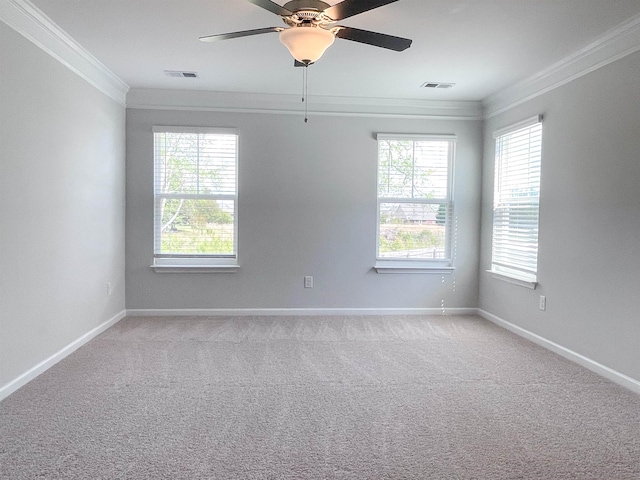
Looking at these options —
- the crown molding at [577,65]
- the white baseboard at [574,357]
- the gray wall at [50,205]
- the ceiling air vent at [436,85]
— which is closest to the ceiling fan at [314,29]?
the gray wall at [50,205]

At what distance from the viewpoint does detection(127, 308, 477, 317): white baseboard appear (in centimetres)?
478

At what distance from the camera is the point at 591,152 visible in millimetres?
3291

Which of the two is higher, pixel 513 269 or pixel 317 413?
pixel 513 269

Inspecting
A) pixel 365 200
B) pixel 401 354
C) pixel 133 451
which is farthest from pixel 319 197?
pixel 133 451

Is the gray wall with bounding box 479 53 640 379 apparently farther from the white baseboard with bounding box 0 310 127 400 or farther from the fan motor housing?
the white baseboard with bounding box 0 310 127 400

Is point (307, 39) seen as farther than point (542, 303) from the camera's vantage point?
No

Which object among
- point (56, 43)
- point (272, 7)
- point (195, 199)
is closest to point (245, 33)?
point (272, 7)

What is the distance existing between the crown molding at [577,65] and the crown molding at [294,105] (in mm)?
515

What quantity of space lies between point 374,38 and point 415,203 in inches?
112

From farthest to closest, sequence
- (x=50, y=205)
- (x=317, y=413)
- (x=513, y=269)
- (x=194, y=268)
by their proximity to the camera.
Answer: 1. (x=194, y=268)
2. (x=513, y=269)
3. (x=50, y=205)
4. (x=317, y=413)

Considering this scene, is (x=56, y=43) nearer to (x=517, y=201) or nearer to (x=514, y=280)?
(x=517, y=201)

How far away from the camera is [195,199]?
4.77m

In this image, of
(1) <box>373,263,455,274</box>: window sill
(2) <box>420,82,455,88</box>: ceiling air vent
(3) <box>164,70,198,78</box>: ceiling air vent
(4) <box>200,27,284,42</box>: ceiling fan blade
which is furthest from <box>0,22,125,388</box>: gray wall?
(2) <box>420,82,455,88</box>: ceiling air vent

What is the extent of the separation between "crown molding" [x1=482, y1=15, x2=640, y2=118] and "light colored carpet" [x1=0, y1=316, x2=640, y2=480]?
2.34m
